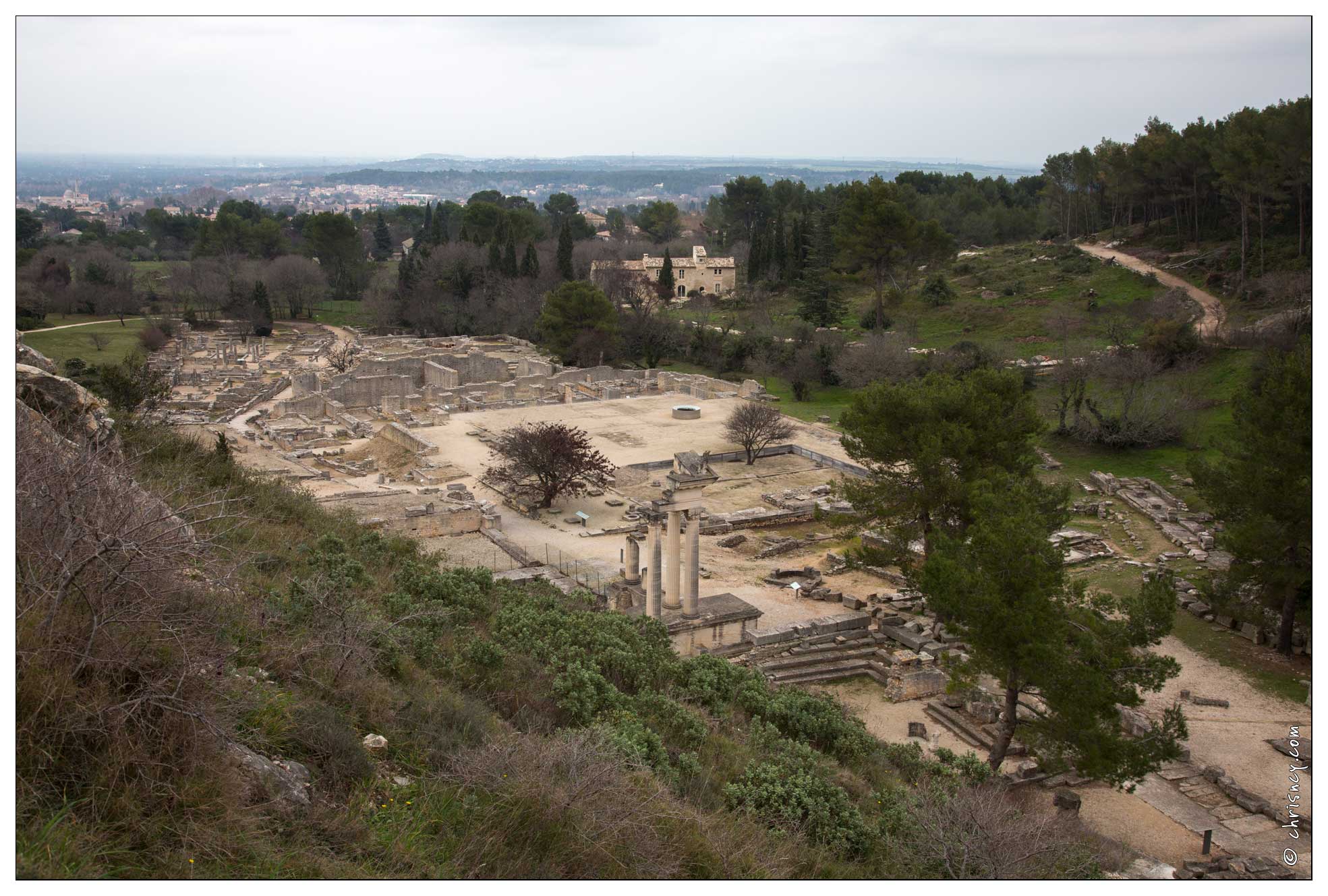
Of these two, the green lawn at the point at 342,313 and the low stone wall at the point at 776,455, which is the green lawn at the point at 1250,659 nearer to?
the low stone wall at the point at 776,455

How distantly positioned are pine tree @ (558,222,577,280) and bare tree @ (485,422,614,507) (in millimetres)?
33421

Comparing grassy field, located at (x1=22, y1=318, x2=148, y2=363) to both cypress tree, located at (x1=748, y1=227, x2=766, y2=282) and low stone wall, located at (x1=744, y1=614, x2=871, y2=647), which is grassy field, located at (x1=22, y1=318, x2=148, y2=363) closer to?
low stone wall, located at (x1=744, y1=614, x2=871, y2=647)

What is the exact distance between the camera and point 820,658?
627 inches

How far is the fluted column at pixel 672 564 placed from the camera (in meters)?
16.3

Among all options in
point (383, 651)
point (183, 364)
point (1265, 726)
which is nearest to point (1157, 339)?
point (1265, 726)

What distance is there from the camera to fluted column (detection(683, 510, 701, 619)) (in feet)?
52.8

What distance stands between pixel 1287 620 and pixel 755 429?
655 inches

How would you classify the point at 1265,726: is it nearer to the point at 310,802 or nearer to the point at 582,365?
the point at 310,802

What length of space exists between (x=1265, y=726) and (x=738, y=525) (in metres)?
12.5

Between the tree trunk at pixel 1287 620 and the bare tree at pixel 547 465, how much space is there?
1545 centimetres

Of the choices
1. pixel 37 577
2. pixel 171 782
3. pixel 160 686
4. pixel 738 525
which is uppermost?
Answer: pixel 37 577

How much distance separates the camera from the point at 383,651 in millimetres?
9273

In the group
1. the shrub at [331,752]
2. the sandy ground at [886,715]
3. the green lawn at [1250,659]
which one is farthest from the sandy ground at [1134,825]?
the shrub at [331,752]

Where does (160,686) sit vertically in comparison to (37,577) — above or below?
below
